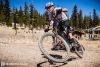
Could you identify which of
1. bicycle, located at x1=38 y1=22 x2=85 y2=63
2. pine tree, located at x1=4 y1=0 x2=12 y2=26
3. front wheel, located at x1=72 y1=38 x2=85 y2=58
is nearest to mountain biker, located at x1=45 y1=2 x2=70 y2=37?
bicycle, located at x1=38 y1=22 x2=85 y2=63

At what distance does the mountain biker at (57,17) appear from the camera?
8934 millimetres

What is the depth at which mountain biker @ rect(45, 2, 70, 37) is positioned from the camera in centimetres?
893

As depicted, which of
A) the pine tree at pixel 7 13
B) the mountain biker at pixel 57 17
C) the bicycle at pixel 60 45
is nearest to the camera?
the bicycle at pixel 60 45

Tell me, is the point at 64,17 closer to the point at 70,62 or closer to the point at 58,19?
the point at 58,19

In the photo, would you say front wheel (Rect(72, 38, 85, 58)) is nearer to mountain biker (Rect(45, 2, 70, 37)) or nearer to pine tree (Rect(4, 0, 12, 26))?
mountain biker (Rect(45, 2, 70, 37))

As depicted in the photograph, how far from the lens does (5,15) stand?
95.2m

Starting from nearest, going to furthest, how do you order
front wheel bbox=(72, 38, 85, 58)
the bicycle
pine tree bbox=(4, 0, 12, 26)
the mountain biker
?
the bicycle, the mountain biker, front wheel bbox=(72, 38, 85, 58), pine tree bbox=(4, 0, 12, 26)

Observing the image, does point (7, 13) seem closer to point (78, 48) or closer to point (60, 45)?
point (78, 48)

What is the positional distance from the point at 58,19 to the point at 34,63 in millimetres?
1956

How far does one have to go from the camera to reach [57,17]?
9.12 m

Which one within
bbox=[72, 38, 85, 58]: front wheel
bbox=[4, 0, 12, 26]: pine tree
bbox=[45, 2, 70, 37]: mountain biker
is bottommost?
bbox=[72, 38, 85, 58]: front wheel

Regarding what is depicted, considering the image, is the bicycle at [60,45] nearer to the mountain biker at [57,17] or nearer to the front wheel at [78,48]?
the front wheel at [78,48]

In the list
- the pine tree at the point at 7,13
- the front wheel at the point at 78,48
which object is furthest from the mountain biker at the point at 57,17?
the pine tree at the point at 7,13

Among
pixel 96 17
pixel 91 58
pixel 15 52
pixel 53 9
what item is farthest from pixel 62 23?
pixel 96 17
